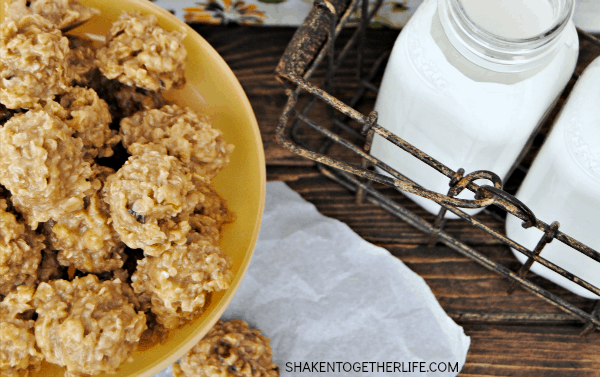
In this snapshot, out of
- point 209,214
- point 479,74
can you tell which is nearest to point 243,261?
point 209,214

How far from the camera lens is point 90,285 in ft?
1.53

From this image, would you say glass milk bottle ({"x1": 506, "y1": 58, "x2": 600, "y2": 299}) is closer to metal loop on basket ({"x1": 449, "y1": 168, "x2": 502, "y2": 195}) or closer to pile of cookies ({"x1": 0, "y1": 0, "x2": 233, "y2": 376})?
metal loop on basket ({"x1": 449, "y1": 168, "x2": 502, "y2": 195})

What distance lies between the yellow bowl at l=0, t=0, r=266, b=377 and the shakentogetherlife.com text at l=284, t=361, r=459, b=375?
0.21 meters

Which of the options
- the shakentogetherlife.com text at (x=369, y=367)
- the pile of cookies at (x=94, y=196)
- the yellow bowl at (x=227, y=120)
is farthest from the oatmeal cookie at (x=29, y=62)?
the shakentogetherlife.com text at (x=369, y=367)

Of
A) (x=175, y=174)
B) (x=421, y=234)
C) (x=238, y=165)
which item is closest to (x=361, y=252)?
(x=421, y=234)

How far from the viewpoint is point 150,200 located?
422mm

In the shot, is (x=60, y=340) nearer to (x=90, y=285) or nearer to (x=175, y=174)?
(x=90, y=285)

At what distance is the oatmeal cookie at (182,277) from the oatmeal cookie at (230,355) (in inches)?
5.0

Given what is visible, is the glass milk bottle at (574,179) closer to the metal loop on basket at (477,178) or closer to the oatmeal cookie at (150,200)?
the metal loop on basket at (477,178)

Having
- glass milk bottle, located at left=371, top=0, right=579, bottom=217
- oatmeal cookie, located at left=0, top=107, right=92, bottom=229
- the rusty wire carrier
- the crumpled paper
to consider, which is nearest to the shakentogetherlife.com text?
the crumpled paper

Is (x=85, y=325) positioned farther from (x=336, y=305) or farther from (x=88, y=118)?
(x=336, y=305)

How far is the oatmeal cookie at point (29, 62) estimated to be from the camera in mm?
431

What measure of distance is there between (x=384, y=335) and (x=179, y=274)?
315 millimetres

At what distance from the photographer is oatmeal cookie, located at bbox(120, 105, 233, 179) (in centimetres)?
48
